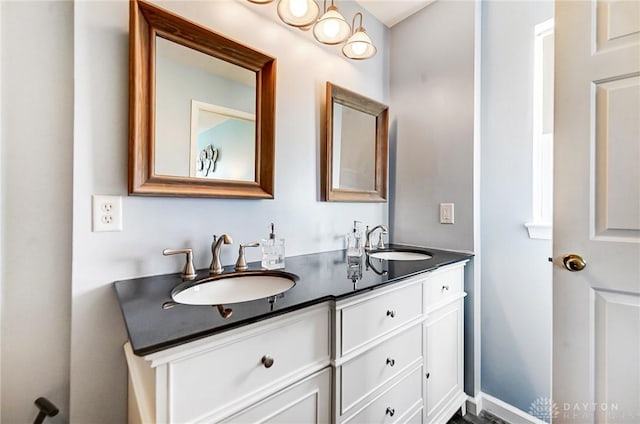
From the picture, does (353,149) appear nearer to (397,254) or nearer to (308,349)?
(397,254)

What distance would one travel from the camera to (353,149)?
5.71 ft

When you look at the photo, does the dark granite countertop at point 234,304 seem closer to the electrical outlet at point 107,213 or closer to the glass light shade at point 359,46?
the electrical outlet at point 107,213

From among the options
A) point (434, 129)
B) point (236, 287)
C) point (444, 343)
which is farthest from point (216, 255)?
point (434, 129)

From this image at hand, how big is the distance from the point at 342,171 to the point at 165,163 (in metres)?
0.96

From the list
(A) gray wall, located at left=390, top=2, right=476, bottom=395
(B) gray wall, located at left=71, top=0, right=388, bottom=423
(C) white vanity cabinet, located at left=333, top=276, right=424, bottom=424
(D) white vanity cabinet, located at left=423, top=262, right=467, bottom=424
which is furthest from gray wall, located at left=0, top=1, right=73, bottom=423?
(A) gray wall, located at left=390, top=2, right=476, bottom=395

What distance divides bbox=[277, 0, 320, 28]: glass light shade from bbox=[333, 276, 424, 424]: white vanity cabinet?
1211 millimetres

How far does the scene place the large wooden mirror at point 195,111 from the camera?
95cm

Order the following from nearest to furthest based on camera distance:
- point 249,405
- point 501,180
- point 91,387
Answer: point 249,405 → point 91,387 → point 501,180

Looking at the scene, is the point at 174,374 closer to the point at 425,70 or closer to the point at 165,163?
the point at 165,163

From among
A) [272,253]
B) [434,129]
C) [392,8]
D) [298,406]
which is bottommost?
[298,406]

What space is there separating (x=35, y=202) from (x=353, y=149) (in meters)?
1.46

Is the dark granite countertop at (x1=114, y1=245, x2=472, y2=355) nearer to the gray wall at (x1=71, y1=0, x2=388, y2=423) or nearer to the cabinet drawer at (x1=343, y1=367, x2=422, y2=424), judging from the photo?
the gray wall at (x1=71, y1=0, x2=388, y2=423)

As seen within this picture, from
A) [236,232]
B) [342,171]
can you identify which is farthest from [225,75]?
[342,171]

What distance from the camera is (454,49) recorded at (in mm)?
1669
